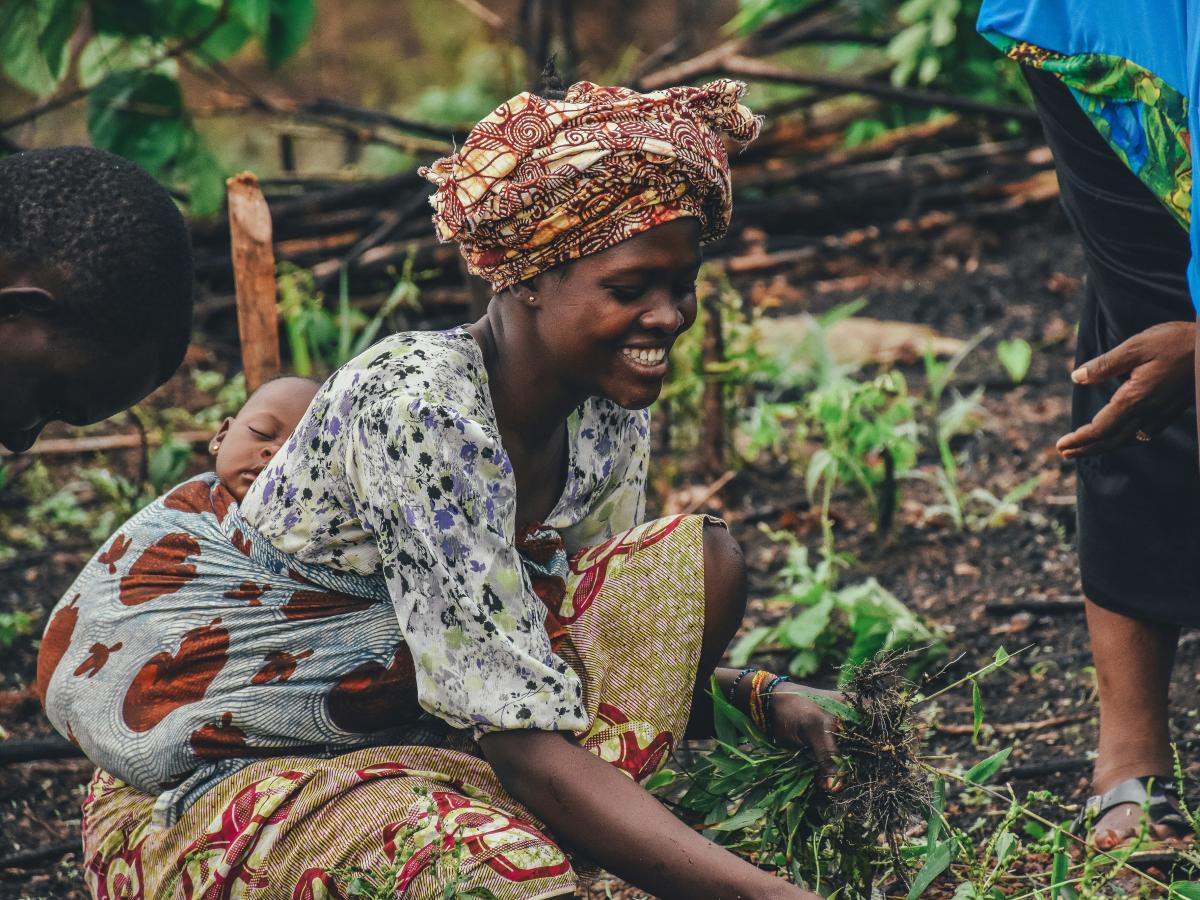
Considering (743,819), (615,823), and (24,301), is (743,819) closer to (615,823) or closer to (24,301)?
(615,823)

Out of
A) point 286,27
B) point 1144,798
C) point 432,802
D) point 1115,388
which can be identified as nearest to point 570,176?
point 432,802

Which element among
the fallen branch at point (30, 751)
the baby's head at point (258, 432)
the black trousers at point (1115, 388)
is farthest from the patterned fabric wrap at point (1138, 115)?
the fallen branch at point (30, 751)

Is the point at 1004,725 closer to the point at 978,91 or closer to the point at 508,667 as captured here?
the point at 508,667

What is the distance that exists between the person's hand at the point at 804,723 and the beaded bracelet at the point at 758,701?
24mm

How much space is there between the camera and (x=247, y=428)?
2.40 meters

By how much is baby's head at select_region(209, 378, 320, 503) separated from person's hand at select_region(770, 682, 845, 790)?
88 cm

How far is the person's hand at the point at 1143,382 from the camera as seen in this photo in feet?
7.12

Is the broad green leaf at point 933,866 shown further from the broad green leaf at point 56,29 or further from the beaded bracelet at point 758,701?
the broad green leaf at point 56,29

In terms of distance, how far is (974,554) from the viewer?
3.68m

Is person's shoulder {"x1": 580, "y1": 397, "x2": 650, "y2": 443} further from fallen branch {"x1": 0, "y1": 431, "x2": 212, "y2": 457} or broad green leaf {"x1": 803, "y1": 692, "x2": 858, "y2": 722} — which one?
fallen branch {"x1": 0, "y1": 431, "x2": 212, "y2": 457}

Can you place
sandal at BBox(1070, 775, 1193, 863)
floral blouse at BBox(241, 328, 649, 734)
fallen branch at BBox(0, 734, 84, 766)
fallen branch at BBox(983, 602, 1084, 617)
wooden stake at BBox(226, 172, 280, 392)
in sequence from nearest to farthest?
floral blouse at BBox(241, 328, 649, 734) → sandal at BBox(1070, 775, 1193, 863) → fallen branch at BBox(0, 734, 84, 766) → wooden stake at BBox(226, 172, 280, 392) → fallen branch at BBox(983, 602, 1084, 617)

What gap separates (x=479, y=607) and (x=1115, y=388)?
1158mm

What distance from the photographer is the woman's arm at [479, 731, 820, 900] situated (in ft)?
5.93

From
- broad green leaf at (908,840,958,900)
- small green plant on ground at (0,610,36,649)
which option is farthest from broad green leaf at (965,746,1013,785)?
small green plant on ground at (0,610,36,649)
